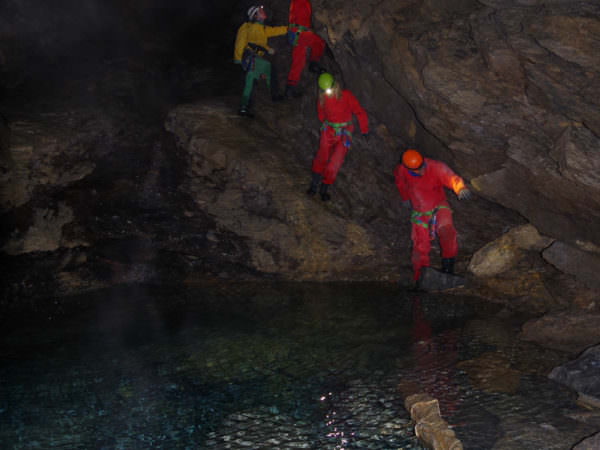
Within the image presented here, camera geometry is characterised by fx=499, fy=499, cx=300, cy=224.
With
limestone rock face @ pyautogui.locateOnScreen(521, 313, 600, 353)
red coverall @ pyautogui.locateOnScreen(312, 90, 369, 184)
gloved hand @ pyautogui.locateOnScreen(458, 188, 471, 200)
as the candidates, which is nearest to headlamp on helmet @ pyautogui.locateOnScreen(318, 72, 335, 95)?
red coverall @ pyautogui.locateOnScreen(312, 90, 369, 184)

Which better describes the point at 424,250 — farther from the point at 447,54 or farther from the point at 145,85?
the point at 145,85

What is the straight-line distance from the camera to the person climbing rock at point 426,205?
20.3ft

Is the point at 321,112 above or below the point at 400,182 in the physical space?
above

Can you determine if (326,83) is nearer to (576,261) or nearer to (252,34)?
(252,34)

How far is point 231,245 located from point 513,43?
446cm

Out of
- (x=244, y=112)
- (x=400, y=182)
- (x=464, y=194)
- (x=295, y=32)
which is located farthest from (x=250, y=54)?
(x=464, y=194)

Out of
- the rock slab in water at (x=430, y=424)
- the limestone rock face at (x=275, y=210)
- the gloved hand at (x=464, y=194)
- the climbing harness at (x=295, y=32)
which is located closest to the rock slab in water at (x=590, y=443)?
the rock slab in water at (x=430, y=424)

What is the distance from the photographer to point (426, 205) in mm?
6391

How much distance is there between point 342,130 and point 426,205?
156cm

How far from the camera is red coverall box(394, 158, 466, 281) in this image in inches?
246

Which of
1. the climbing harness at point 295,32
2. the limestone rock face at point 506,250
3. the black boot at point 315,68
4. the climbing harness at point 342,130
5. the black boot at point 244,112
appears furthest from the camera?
the black boot at point 244,112

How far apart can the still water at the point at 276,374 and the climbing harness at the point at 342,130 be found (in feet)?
6.82

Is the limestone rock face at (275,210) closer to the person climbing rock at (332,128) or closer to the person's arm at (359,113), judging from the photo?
the person climbing rock at (332,128)

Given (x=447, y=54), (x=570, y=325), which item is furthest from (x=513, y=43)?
(x=570, y=325)
